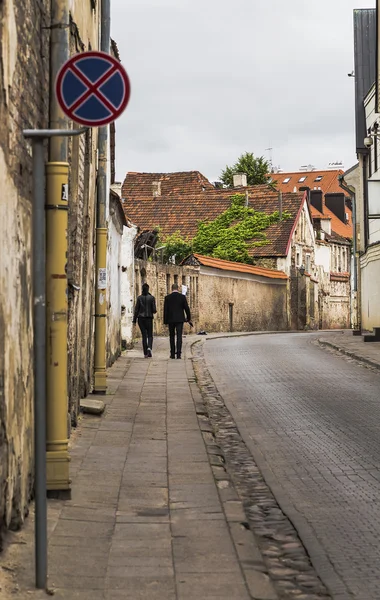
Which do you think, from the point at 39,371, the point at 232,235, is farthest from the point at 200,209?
the point at 39,371

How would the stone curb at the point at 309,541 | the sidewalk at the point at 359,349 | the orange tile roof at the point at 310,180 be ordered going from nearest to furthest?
the stone curb at the point at 309,541 → the sidewalk at the point at 359,349 → the orange tile roof at the point at 310,180

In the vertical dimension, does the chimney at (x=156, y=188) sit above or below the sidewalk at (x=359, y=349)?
above

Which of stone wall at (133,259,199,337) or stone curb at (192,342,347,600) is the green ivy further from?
stone curb at (192,342,347,600)

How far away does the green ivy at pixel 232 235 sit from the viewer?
190 feet

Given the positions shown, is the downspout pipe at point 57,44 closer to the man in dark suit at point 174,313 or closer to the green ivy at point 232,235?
the man in dark suit at point 174,313

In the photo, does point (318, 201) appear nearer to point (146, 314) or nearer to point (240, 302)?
point (240, 302)

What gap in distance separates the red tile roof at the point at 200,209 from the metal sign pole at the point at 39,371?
53278 mm

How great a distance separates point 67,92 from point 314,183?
103262 millimetres

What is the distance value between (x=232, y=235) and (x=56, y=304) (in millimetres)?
51933

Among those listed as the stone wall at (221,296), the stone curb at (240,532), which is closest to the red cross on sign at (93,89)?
the stone curb at (240,532)

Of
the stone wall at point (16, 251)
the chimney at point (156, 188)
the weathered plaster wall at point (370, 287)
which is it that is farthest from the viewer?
the chimney at point (156, 188)

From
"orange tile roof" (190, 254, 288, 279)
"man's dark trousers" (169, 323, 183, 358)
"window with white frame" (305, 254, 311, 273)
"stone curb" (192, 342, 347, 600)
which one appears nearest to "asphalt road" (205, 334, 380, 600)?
"stone curb" (192, 342, 347, 600)

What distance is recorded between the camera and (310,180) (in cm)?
10831

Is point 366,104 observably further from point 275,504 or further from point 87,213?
point 275,504
